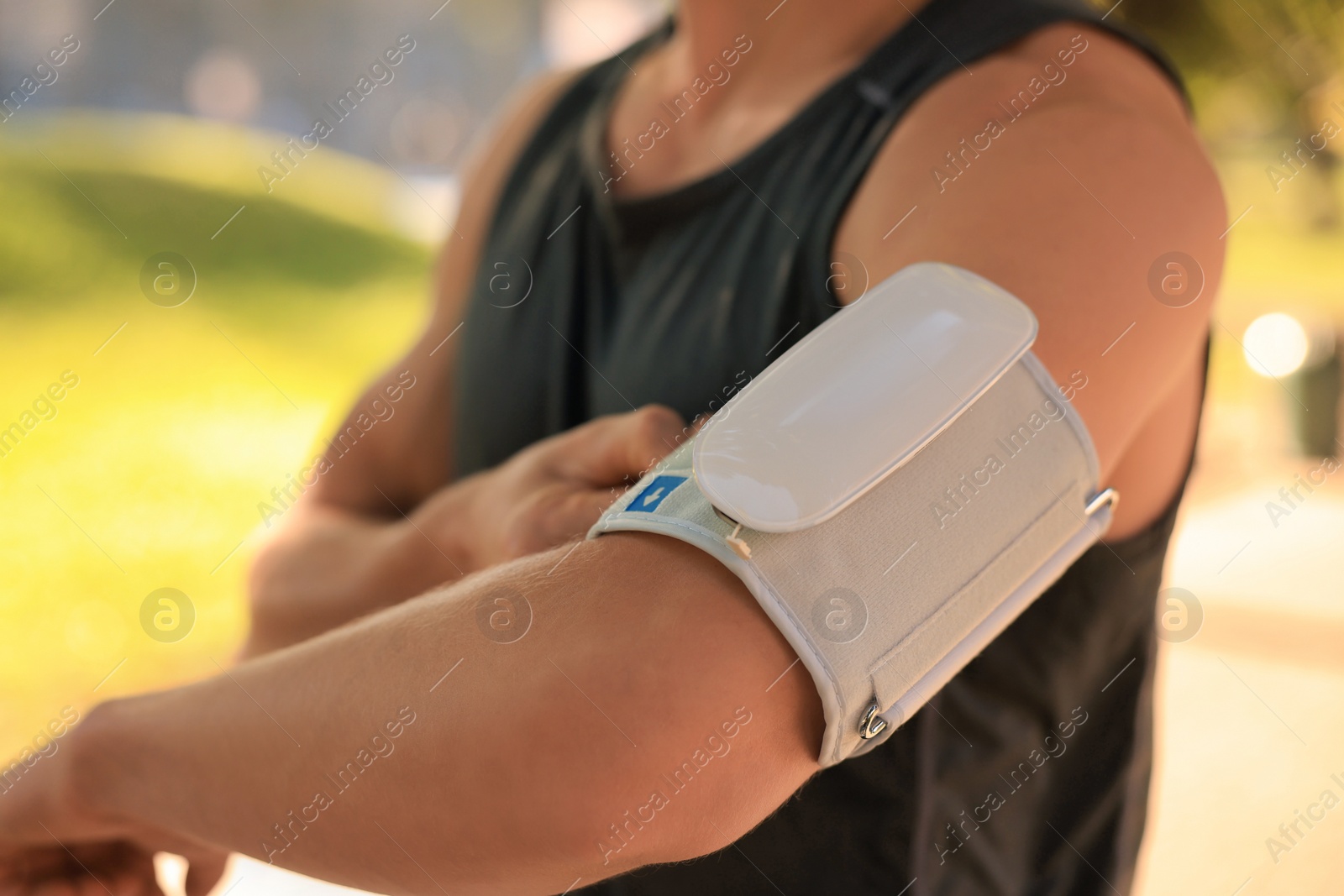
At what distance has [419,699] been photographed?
0.65 m

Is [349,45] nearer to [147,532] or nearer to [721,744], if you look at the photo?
[147,532]

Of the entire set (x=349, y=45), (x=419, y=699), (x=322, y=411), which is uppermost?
(x=349, y=45)

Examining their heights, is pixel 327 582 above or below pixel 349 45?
below

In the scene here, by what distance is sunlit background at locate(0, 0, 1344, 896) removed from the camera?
335cm

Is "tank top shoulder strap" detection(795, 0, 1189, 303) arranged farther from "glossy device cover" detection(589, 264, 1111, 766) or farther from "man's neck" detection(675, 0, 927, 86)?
"glossy device cover" detection(589, 264, 1111, 766)

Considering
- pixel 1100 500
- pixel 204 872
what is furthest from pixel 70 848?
pixel 1100 500

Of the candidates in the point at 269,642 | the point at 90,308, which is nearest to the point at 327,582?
the point at 269,642

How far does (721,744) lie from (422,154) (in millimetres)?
18396

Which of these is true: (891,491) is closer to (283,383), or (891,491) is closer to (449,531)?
(449,531)

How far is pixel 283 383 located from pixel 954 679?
264 inches

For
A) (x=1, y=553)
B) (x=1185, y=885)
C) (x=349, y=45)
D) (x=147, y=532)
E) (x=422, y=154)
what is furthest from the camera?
(x=422, y=154)

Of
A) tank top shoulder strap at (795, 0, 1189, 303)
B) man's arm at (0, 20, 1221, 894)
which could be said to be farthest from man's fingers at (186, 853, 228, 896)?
tank top shoulder strap at (795, 0, 1189, 303)

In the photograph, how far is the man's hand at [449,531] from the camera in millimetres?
822

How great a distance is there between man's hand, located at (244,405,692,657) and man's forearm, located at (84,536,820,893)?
14 centimetres
